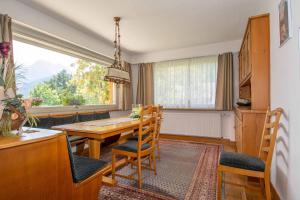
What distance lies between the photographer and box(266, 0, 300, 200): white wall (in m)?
1.43

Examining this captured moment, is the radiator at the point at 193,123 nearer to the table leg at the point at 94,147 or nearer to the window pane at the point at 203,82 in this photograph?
the window pane at the point at 203,82

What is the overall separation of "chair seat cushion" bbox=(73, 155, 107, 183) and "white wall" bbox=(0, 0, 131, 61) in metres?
2.40

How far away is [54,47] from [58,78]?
Result: 0.60 m

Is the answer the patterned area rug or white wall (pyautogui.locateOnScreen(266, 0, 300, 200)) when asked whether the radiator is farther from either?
white wall (pyautogui.locateOnScreen(266, 0, 300, 200))

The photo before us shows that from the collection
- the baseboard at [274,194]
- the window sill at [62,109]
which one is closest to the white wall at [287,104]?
the baseboard at [274,194]

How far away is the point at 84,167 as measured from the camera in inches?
59.1

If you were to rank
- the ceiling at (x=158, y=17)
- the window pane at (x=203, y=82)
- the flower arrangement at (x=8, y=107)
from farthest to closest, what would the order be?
the window pane at (x=203, y=82) → the ceiling at (x=158, y=17) → the flower arrangement at (x=8, y=107)

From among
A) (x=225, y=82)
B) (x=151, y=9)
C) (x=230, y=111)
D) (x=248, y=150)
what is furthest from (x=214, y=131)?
(x=151, y=9)

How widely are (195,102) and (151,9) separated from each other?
8.91 ft

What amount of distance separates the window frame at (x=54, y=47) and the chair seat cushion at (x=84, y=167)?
6.06 feet

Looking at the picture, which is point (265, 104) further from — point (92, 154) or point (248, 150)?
point (92, 154)

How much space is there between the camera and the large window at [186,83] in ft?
15.0

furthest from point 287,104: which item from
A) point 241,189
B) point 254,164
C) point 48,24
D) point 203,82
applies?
point 48,24

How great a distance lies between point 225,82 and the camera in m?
4.30
